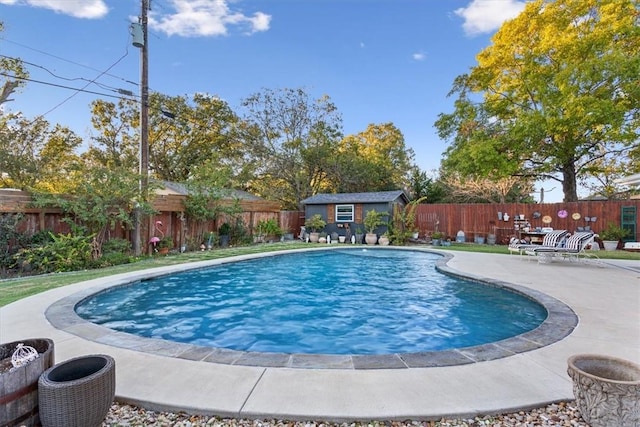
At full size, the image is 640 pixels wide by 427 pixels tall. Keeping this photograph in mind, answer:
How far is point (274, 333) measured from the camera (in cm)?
454

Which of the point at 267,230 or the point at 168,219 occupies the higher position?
the point at 168,219

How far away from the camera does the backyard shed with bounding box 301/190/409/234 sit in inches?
639

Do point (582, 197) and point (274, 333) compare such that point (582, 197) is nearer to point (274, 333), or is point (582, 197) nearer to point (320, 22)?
point (320, 22)

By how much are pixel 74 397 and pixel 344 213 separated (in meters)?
15.5

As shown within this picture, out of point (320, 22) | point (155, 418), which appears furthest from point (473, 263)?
point (320, 22)

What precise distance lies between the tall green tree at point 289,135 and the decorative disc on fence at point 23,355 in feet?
71.7

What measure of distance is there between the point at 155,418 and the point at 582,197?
2772cm

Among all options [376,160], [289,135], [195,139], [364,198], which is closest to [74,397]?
[364,198]

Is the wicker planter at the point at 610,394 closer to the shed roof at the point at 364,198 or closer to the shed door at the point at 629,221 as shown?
the shed roof at the point at 364,198

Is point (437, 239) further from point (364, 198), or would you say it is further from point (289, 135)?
point (289, 135)

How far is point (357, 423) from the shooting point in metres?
2.10

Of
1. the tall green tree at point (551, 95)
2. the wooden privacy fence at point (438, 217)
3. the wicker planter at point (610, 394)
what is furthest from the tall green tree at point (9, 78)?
the tall green tree at point (551, 95)

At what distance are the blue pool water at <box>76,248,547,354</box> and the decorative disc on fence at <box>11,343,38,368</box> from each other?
2196mm

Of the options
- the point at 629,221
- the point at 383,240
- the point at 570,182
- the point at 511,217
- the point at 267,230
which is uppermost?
the point at 570,182
